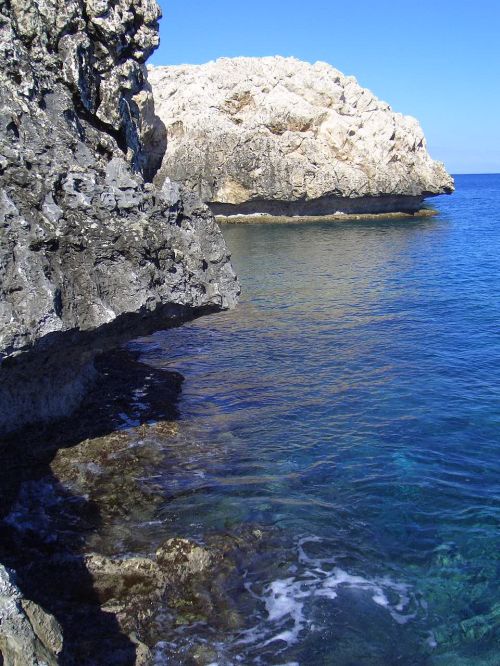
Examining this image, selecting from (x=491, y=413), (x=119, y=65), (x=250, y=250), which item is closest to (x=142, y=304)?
(x=119, y=65)

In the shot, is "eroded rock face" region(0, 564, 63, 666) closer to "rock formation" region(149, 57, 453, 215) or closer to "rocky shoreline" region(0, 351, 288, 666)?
"rocky shoreline" region(0, 351, 288, 666)

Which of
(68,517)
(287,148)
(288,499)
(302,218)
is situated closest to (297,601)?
(288,499)

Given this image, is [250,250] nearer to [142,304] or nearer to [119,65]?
[119,65]

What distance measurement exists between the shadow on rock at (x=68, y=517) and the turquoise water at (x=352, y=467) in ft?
2.74

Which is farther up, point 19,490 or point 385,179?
point 385,179

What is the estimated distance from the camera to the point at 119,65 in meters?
14.1

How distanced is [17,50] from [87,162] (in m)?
2.37

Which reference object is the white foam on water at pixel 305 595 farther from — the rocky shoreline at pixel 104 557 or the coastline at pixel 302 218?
the coastline at pixel 302 218

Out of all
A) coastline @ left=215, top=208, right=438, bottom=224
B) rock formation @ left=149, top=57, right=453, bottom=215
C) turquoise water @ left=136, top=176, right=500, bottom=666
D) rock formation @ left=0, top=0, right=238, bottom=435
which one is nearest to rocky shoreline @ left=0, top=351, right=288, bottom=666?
turquoise water @ left=136, top=176, right=500, bottom=666

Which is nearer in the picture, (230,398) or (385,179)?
(230,398)

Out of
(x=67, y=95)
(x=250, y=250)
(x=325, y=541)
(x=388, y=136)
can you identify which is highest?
(x=388, y=136)

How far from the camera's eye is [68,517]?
32.6 ft

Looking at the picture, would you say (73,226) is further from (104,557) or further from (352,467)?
(352,467)

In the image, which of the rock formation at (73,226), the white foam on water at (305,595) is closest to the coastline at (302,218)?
the rock formation at (73,226)
